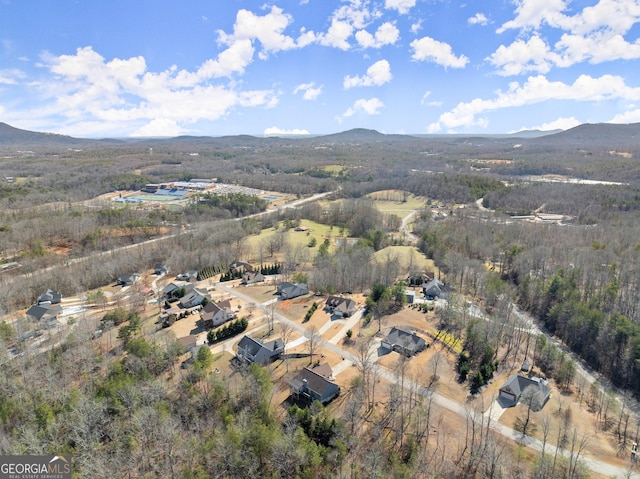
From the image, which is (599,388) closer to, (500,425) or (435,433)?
(500,425)

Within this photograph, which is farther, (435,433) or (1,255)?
(1,255)

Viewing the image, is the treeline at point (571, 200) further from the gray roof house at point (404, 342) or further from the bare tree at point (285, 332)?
the bare tree at point (285, 332)

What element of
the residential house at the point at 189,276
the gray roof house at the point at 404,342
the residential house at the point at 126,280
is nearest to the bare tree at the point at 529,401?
the gray roof house at the point at 404,342

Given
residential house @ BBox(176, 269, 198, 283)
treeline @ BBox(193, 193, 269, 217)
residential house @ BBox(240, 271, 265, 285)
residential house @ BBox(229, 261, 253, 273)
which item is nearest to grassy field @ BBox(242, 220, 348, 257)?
residential house @ BBox(229, 261, 253, 273)

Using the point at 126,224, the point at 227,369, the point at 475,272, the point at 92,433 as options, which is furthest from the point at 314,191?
the point at 92,433

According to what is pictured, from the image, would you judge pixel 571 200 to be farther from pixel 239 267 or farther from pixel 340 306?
pixel 239 267

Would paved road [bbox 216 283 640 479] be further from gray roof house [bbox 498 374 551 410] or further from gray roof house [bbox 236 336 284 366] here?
gray roof house [bbox 236 336 284 366]
